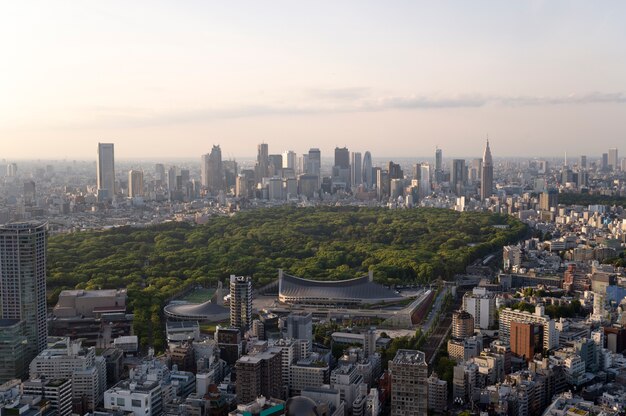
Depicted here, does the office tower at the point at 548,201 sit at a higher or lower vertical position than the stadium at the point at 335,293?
higher

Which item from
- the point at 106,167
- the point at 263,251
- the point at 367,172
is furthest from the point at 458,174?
the point at 263,251

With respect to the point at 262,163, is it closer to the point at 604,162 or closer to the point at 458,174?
the point at 458,174

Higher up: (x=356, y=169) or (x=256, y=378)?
(x=356, y=169)

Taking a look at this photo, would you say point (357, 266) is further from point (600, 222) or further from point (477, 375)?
point (600, 222)

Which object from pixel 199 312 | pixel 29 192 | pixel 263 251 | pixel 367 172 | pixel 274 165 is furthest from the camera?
pixel 367 172

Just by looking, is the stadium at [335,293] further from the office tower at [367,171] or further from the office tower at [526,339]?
the office tower at [367,171]

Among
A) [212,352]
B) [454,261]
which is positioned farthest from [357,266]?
[212,352]

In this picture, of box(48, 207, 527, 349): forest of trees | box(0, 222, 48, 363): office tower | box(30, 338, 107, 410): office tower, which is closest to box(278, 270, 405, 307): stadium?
box(48, 207, 527, 349): forest of trees

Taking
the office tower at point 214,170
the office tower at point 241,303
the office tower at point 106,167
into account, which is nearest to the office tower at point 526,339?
the office tower at point 241,303
